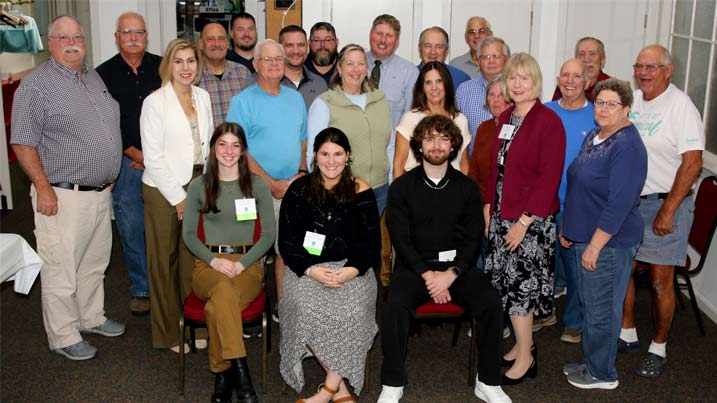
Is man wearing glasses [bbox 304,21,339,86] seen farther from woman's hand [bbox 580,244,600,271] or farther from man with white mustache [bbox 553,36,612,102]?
woman's hand [bbox 580,244,600,271]

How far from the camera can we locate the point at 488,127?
3846 mm

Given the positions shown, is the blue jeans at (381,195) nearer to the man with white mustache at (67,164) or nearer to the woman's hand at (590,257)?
the woman's hand at (590,257)

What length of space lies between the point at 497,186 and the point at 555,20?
331 centimetres

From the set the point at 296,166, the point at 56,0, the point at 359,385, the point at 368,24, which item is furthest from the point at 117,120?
the point at 56,0

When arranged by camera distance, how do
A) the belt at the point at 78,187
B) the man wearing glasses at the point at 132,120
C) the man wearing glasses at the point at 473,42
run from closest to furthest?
the belt at the point at 78,187, the man wearing glasses at the point at 132,120, the man wearing glasses at the point at 473,42

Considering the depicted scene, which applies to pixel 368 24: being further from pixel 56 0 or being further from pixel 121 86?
pixel 56 0

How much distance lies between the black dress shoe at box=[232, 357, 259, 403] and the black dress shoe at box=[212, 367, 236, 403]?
24 millimetres

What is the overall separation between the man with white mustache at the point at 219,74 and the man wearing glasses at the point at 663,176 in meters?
2.26

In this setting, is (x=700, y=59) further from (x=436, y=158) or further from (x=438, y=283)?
(x=438, y=283)

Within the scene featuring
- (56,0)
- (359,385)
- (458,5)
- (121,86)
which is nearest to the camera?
(359,385)

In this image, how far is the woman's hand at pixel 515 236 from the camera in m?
3.32

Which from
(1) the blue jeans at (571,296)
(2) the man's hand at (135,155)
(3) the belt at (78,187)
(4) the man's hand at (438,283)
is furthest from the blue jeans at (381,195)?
(3) the belt at (78,187)

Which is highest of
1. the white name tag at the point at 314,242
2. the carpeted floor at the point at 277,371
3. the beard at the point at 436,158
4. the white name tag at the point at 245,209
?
the beard at the point at 436,158

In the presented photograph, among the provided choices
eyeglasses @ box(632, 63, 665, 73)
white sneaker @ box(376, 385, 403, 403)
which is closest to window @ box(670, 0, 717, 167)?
eyeglasses @ box(632, 63, 665, 73)
